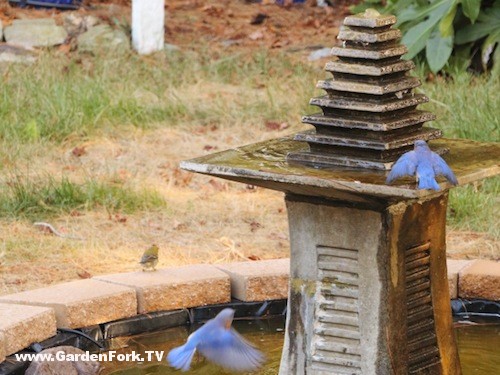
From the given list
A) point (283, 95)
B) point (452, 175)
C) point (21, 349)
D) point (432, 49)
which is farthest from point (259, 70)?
point (452, 175)

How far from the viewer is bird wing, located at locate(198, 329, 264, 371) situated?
12.5ft

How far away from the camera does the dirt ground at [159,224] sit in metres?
5.56

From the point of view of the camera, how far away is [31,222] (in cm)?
603

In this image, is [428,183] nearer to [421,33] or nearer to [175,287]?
[175,287]

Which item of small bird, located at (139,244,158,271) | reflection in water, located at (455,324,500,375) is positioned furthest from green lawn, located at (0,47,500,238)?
small bird, located at (139,244,158,271)

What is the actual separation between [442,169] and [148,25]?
19.9 feet

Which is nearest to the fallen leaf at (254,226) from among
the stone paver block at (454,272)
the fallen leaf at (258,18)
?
the stone paver block at (454,272)

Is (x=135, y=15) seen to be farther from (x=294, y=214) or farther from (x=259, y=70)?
(x=294, y=214)

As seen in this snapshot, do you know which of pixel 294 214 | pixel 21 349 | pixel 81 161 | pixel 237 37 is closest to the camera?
pixel 294 214

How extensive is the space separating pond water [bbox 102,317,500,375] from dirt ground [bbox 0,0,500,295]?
654 mm

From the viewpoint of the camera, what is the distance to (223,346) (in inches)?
150

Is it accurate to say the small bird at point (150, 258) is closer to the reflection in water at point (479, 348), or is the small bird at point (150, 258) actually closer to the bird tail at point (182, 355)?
the bird tail at point (182, 355)

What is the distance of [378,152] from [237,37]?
6.52 meters

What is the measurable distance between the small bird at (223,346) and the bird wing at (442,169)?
2.69 feet
